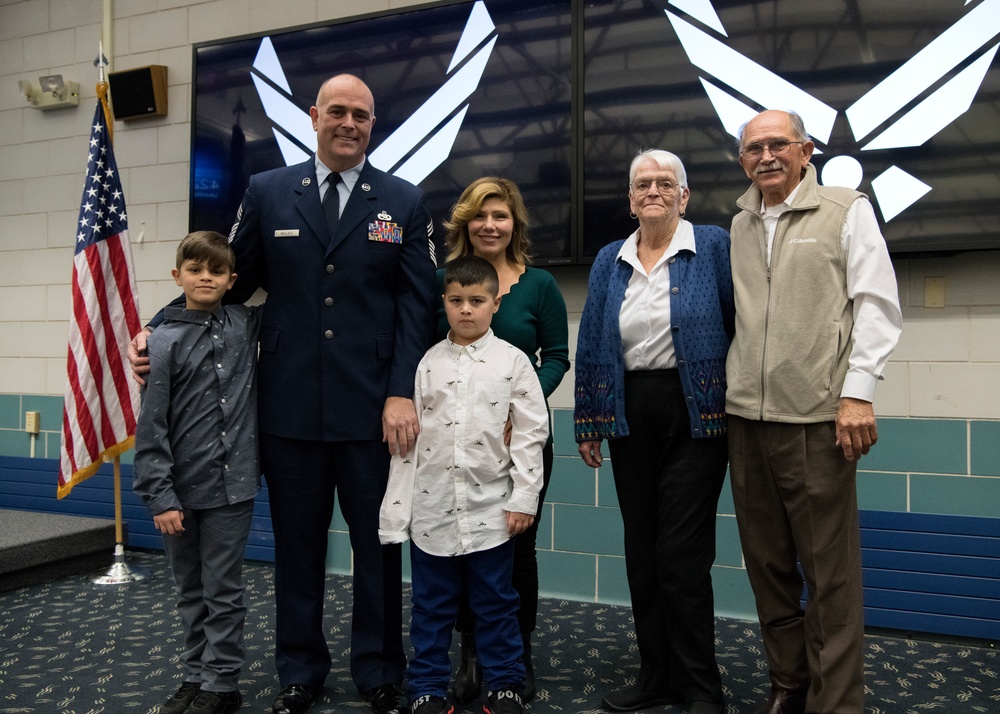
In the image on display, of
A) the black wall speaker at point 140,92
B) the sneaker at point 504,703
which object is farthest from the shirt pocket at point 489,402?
the black wall speaker at point 140,92

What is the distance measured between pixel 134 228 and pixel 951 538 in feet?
12.1

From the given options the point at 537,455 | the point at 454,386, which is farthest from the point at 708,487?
the point at 454,386

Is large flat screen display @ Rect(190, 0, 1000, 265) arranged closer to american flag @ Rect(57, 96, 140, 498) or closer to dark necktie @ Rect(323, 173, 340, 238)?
american flag @ Rect(57, 96, 140, 498)

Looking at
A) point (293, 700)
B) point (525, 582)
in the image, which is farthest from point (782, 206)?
point (293, 700)

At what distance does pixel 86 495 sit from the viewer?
3930mm

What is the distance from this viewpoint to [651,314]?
78.3 inches

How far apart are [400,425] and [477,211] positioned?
61cm

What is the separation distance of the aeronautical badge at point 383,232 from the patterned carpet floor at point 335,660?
47.3 inches

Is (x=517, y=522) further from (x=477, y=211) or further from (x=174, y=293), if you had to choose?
(x=174, y=293)

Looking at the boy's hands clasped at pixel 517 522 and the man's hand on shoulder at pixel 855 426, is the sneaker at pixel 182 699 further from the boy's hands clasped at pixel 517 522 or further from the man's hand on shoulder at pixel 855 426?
the man's hand on shoulder at pixel 855 426

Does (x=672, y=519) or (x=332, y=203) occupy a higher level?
(x=332, y=203)

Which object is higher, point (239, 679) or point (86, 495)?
point (86, 495)

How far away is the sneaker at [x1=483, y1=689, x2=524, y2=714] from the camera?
196cm

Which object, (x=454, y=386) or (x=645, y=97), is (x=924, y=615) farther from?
(x=645, y=97)
